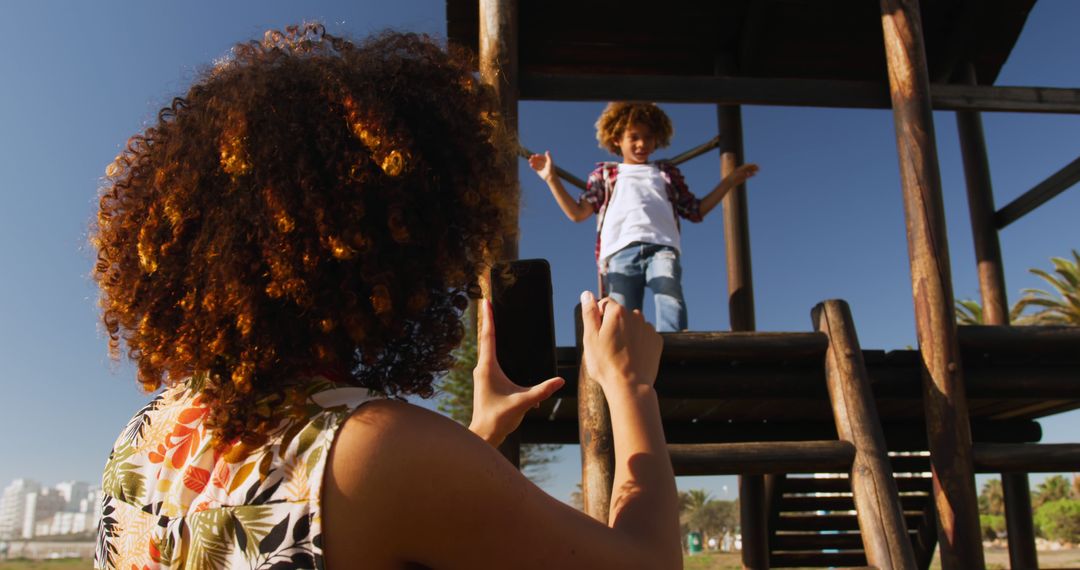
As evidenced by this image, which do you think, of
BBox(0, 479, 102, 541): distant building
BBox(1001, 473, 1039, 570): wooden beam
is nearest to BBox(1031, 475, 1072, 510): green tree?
BBox(1001, 473, 1039, 570): wooden beam

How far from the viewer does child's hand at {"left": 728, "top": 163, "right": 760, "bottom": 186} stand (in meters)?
5.37

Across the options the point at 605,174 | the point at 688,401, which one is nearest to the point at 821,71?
the point at 605,174

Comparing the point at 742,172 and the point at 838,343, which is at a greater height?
A: the point at 742,172

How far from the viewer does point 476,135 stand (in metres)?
1.34

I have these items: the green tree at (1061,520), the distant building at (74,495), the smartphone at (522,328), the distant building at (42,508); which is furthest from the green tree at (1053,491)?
the distant building at (74,495)

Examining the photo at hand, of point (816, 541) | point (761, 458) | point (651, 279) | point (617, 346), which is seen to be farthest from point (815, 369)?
point (617, 346)

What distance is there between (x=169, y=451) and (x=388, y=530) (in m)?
0.39

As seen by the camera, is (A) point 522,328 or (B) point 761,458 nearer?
(A) point 522,328

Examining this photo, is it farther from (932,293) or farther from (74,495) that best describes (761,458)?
(74,495)

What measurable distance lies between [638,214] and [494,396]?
137 inches

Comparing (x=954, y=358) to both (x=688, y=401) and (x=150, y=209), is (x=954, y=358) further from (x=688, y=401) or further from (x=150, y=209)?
(x=150, y=209)

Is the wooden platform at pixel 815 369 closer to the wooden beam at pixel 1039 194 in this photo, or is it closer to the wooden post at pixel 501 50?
the wooden post at pixel 501 50

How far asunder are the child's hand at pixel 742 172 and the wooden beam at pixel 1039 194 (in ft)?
8.18

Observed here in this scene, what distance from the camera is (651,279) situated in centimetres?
483
